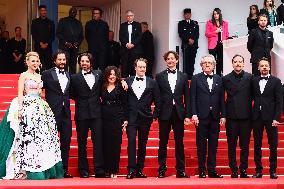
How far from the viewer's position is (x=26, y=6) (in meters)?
18.3

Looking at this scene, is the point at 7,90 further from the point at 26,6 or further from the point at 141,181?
the point at 26,6

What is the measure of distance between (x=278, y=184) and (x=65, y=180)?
2714 millimetres

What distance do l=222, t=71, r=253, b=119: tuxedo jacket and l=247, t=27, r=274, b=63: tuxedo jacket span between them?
8.07 ft

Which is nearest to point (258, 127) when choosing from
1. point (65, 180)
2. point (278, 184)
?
point (278, 184)

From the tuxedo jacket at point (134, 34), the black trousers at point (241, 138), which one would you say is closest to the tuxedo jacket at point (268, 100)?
the black trousers at point (241, 138)

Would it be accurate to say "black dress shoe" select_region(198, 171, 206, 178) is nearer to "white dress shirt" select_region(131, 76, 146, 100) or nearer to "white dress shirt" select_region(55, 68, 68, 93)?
"white dress shirt" select_region(131, 76, 146, 100)

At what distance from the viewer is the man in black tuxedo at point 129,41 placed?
14250 millimetres

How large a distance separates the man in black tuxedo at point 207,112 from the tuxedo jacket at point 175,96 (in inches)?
3.8

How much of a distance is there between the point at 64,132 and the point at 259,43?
432cm

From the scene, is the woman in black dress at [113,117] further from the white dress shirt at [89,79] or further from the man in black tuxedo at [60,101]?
the man in black tuxedo at [60,101]

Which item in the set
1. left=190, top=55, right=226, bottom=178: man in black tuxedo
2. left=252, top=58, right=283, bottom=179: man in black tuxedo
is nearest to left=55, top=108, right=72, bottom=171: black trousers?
left=190, top=55, right=226, bottom=178: man in black tuxedo

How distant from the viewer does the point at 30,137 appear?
9000mm

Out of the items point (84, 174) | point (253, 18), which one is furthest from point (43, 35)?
point (84, 174)

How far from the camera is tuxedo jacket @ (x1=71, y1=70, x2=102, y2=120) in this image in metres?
9.42
